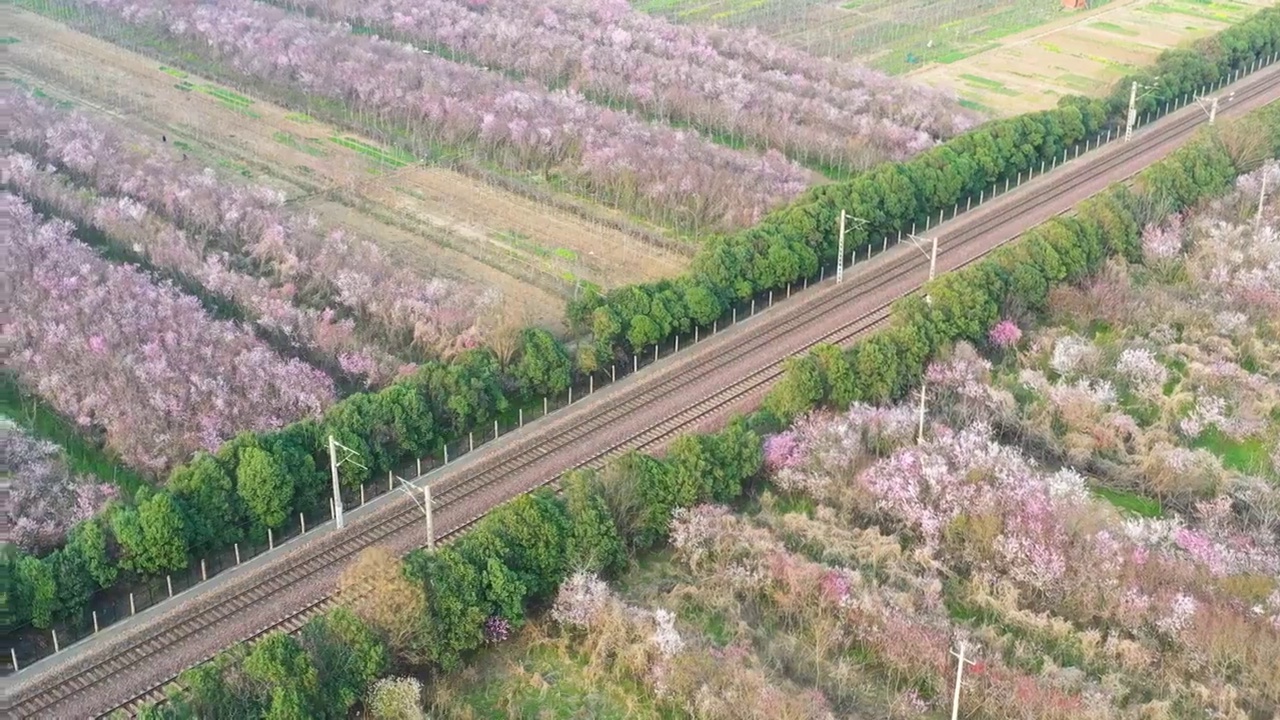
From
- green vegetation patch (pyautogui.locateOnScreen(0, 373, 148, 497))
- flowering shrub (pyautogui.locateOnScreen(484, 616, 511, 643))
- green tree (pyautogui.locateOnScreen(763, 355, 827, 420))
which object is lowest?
flowering shrub (pyautogui.locateOnScreen(484, 616, 511, 643))

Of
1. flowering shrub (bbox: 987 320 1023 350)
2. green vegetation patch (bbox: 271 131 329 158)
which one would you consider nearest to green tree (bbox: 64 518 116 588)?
flowering shrub (bbox: 987 320 1023 350)

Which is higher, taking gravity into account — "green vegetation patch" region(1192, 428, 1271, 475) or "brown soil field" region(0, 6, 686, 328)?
"brown soil field" region(0, 6, 686, 328)

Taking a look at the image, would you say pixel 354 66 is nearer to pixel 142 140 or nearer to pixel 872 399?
pixel 142 140

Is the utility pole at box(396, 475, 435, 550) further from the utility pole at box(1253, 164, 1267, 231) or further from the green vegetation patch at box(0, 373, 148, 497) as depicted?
the utility pole at box(1253, 164, 1267, 231)

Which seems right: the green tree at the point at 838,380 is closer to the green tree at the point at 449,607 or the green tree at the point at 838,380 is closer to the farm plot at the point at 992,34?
the green tree at the point at 449,607

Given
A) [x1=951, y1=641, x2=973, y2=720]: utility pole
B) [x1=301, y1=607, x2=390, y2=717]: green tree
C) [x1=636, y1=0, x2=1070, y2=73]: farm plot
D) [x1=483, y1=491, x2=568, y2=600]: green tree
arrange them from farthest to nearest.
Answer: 1. [x1=636, y1=0, x2=1070, y2=73]: farm plot
2. [x1=483, y1=491, x2=568, y2=600]: green tree
3. [x1=301, y1=607, x2=390, y2=717]: green tree
4. [x1=951, y1=641, x2=973, y2=720]: utility pole

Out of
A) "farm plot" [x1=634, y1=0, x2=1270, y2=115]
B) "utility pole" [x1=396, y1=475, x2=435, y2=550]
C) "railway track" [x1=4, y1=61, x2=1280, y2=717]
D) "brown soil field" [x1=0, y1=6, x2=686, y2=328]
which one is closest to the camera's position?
"railway track" [x1=4, y1=61, x2=1280, y2=717]

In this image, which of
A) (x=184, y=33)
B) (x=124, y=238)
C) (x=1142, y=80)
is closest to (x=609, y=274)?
(x=124, y=238)

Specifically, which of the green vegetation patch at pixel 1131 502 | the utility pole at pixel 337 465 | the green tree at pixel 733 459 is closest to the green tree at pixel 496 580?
the utility pole at pixel 337 465
